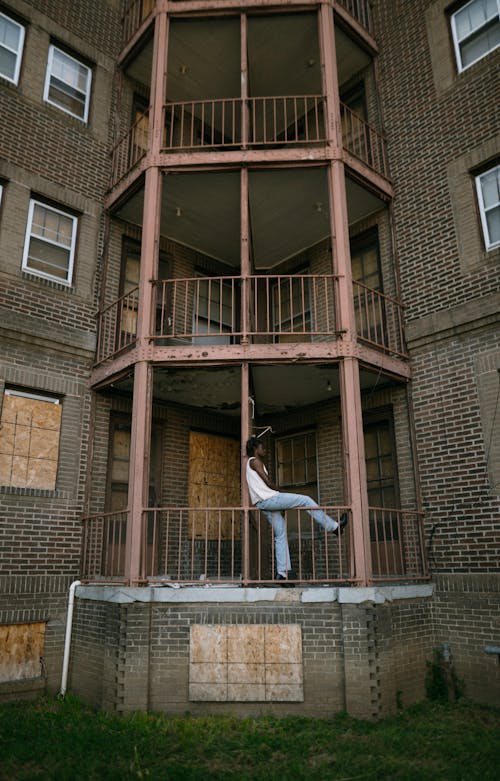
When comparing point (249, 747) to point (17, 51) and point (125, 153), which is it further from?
point (17, 51)

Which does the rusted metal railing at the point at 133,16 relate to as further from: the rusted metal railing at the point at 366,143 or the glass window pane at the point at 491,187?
the glass window pane at the point at 491,187

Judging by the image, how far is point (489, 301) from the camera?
7.95m

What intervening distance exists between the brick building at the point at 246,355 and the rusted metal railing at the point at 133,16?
0.28ft

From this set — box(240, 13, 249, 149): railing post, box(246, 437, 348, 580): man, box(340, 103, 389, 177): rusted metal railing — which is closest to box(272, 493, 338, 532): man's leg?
box(246, 437, 348, 580): man

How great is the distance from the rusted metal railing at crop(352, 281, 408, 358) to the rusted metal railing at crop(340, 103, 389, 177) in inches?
84.5

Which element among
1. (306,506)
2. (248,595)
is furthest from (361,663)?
(306,506)

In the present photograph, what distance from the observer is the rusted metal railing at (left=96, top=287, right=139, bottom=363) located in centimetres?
935

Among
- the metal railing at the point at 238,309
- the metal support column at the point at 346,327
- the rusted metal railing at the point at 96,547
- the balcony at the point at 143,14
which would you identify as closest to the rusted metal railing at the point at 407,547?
the metal support column at the point at 346,327

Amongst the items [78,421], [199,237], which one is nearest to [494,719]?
[78,421]

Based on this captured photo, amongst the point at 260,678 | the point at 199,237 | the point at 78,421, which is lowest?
the point at 260,678

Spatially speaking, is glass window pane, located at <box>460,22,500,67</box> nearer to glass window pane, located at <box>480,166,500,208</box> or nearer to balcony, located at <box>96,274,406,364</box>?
glass window pane, located at <box>480,166,500,208</box>

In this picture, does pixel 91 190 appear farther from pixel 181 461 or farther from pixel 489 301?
pixel 489 301

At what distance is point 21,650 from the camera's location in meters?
7.74

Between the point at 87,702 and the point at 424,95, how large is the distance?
1036 centimetres
